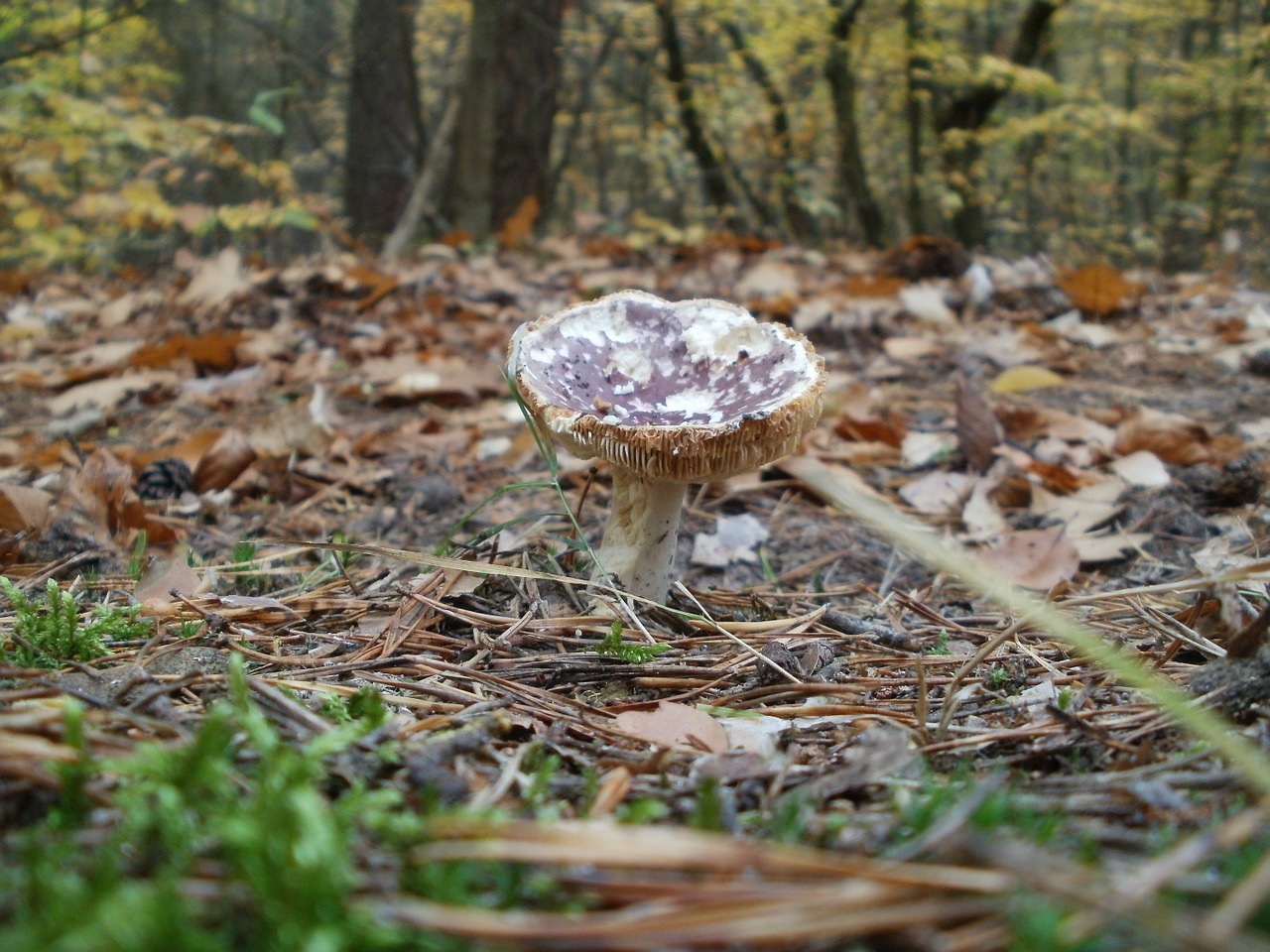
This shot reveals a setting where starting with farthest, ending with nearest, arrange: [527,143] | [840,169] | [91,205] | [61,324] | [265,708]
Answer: [840,169] < [527,143] < [91,205] < [61,324] < [265,708]

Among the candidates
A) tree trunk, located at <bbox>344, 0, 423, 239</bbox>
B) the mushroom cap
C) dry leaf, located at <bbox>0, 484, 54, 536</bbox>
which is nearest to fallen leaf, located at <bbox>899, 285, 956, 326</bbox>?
the mushroom cap

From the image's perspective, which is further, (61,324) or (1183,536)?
(61,324)

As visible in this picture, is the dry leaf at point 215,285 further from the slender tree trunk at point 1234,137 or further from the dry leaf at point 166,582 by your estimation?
the slender tree trunk at point 1234,137

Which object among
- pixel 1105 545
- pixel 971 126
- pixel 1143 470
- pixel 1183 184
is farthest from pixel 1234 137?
pixel 1105 545

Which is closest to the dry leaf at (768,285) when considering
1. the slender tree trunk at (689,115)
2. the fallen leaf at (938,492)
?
the fallen leaf at (938,492)

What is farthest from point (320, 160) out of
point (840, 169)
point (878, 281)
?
point (878, 281)

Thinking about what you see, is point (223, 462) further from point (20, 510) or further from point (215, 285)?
point (215, 285)

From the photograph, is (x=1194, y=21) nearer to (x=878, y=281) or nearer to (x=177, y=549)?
(x=878, y=281)
